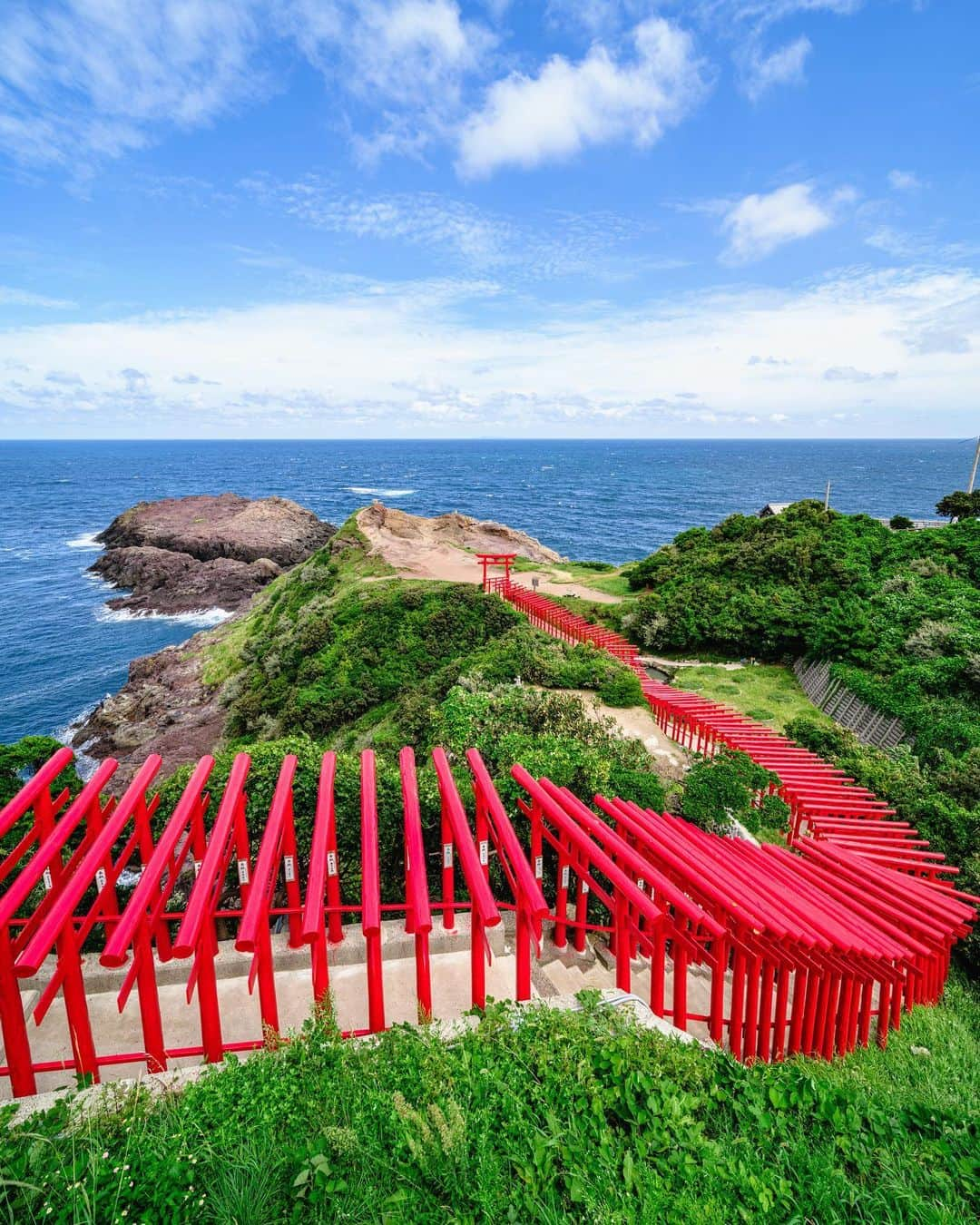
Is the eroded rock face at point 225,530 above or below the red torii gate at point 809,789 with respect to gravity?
below

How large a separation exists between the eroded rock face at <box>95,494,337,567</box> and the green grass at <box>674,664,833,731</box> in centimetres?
4550

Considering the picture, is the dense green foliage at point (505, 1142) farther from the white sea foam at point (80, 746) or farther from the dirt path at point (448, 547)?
the dirt path at point (448, 547)

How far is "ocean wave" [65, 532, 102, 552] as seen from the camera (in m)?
73.5

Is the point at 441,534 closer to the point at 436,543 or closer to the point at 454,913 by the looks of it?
the point at 436,543

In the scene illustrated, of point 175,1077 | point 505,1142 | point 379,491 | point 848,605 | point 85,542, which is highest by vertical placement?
point 505,1142

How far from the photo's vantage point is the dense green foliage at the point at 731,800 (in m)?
12.4

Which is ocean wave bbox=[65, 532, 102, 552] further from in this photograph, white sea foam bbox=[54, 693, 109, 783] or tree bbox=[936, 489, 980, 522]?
tree bbox=[936, 489, 980, 522]

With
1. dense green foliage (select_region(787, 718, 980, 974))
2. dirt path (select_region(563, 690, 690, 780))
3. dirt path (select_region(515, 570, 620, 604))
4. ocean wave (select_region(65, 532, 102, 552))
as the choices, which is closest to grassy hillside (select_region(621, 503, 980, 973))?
dense green foliage (select_region(787, 718, 980, 974))

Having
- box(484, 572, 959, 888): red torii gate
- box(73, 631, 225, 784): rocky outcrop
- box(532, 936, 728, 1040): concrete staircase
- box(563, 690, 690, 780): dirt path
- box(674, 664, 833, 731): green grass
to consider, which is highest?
box(532, 936, 728, 1040): concrete staircase

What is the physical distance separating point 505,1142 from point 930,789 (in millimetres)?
12698

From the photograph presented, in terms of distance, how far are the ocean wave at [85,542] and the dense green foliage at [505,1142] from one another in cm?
7851

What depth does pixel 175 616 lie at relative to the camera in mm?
49219

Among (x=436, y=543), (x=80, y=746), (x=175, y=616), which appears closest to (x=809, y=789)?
(x=436, y=543)

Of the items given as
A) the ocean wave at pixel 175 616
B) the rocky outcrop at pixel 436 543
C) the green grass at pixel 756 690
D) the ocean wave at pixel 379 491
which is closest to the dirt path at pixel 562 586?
the rocky outcrop at pixel 436 543
